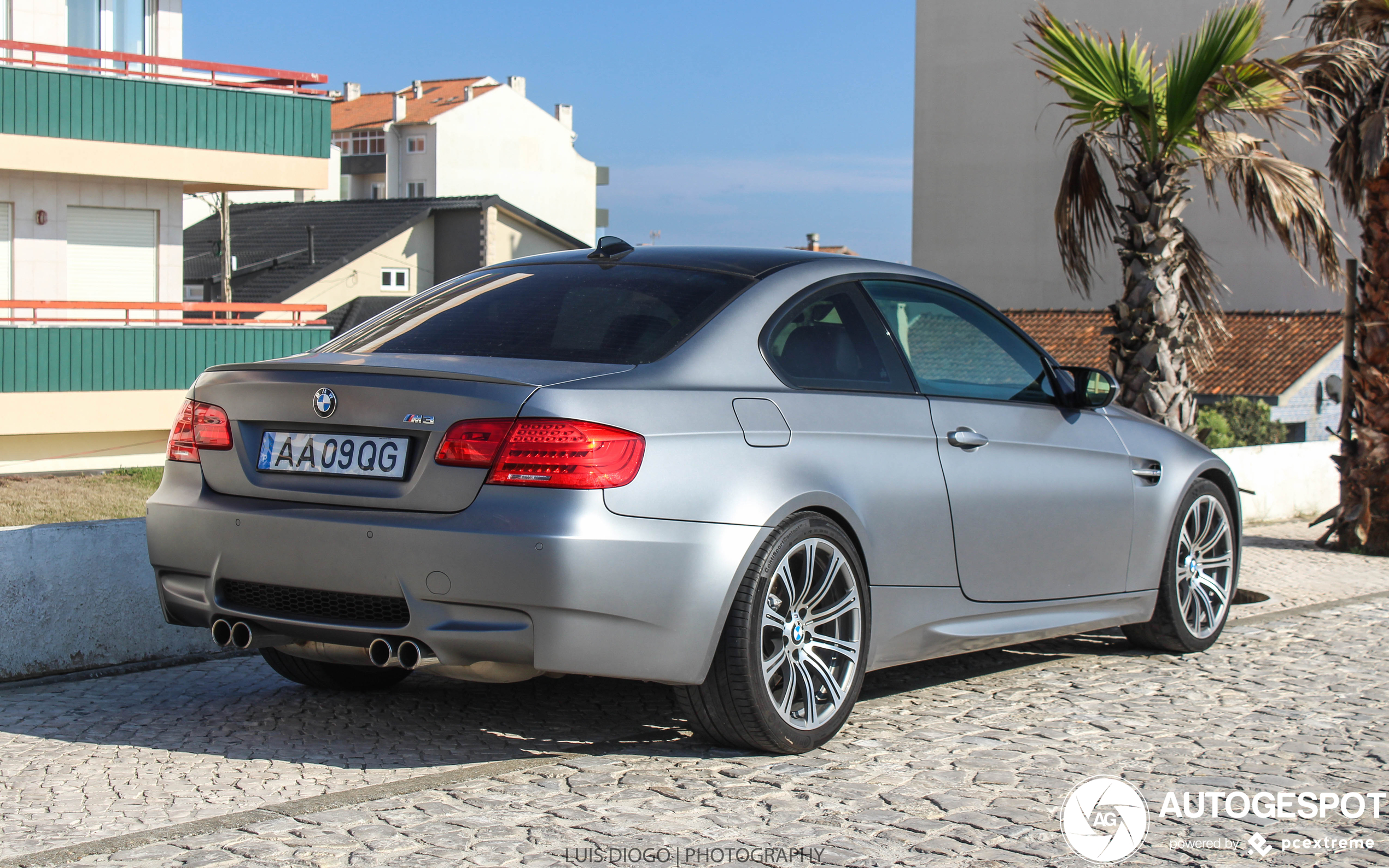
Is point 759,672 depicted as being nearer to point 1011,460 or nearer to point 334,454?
point 334,454

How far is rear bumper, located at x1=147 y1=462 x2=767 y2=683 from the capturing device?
4.45 meters

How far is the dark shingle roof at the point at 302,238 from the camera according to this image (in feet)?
166

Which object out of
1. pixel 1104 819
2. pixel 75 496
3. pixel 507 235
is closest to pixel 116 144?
pixel 75 496

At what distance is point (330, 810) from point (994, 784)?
196 cm

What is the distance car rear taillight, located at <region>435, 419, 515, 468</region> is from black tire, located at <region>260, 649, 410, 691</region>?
62.7 inches

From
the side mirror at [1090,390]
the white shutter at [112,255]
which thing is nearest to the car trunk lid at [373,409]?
the side mirror at [1090,390]

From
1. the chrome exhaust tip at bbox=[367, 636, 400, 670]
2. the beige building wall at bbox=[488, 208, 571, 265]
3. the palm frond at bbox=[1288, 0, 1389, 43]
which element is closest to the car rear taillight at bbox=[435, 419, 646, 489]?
the chrome exhaust tip at bbox=[367, 636, 400, 670]

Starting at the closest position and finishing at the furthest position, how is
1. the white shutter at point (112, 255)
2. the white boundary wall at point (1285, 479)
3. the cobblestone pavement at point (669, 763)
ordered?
1. the cobblestone pavement at point (669, 763)
2. the white boundary wall at point (1285, 479)
3. the white shutter at point (112, 255)

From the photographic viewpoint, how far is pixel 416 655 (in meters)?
4.56

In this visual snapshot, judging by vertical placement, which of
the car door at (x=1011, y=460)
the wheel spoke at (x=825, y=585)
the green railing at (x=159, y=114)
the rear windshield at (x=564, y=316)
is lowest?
the wheel spoke at (x=825, y=585)

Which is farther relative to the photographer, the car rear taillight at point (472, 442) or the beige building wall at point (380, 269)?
the beige building wall at point (380, 269)

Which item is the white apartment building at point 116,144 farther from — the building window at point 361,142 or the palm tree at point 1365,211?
the building window at point 361,142

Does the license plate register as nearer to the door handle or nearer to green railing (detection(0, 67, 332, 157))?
the door handle

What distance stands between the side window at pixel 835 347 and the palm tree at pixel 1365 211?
649cm
